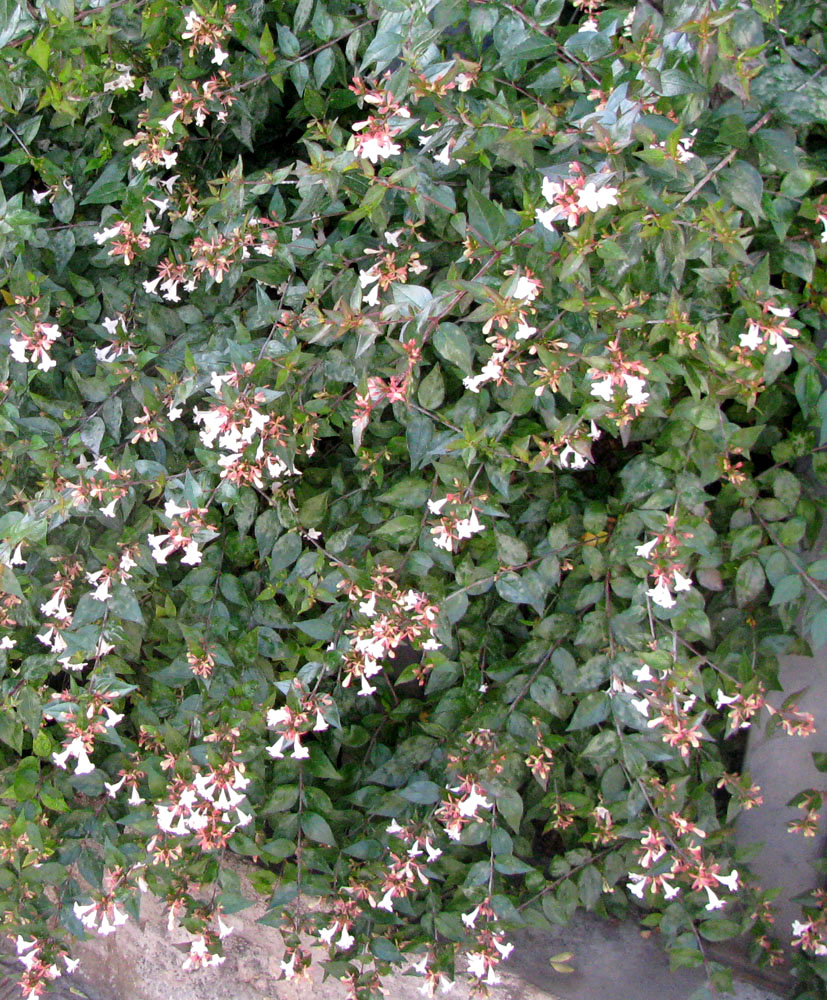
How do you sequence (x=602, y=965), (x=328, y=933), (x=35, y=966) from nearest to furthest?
(x=328, y=933)
(x=35, y=966)
(x=602, y=965)

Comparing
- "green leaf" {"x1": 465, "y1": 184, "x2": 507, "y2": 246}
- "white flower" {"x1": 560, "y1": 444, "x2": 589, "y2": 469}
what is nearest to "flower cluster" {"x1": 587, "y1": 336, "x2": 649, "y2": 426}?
"white flower" {"x1": 560, "y1": 444, "x2": 589, "y2": 469}

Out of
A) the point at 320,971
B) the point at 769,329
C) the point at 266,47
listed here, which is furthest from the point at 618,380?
the point at 320,971

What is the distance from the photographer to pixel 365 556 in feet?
6.32

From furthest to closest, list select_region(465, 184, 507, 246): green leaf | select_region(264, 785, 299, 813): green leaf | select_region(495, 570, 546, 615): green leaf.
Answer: select_region(264, 785, 299, 813): green leaf < select_region(495, 570, 546, 615): green leaf < select_region(465, 184, 507, 246): green leaf

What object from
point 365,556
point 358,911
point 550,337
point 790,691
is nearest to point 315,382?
point 365,556

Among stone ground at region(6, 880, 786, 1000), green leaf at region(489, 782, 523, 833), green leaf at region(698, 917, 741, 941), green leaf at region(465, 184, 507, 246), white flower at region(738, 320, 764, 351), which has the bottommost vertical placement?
stone ground at region(6, 880, 786, 1000)

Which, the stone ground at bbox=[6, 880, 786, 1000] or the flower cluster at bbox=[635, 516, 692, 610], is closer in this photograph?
the flower cluster at bbox=[635, 516, 692, 610]

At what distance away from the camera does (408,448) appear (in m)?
1.89

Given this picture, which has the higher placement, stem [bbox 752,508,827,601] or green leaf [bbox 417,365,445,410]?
green leaf [bbox 417,365,445,410]

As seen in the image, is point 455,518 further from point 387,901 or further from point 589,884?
point 589,884

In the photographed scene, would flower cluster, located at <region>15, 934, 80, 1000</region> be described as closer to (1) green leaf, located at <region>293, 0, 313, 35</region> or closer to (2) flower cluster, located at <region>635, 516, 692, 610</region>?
(2) flower cluster, located at <region>635, 516, 692, 610</region>

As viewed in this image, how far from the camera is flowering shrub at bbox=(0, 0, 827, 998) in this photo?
155cm

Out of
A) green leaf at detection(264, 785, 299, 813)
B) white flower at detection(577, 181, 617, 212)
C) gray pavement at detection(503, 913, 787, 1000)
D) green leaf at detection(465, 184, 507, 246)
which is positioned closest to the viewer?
white flower at detection(577, 181, 617, 212)

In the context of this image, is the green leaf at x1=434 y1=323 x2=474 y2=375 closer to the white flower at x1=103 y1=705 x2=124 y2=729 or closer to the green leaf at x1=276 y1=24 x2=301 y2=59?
the green leaf at x1=276 y1=24 x2=301 y2=59
